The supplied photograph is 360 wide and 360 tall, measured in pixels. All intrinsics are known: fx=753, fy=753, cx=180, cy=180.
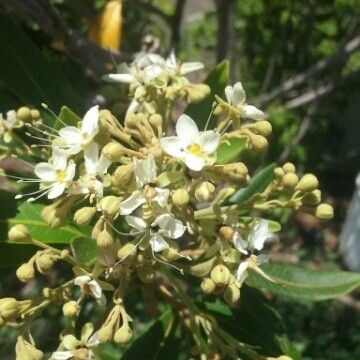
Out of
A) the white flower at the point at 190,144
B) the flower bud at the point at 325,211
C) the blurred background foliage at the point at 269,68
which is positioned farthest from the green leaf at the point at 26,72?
the flower bud at the point at 325,211

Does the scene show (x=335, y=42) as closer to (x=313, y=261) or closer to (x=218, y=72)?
(x=313, y=261)

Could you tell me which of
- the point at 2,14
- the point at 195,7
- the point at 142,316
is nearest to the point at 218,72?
the point at 2,14

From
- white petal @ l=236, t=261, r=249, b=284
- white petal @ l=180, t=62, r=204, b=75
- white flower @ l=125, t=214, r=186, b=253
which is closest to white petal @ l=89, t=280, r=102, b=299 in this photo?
white flower @ l=125, t=214, r=186, b=253

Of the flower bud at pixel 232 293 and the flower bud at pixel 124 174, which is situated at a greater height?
the flower bud at pixel 124 174

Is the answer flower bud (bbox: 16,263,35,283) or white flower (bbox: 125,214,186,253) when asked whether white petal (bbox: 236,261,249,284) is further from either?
flower bud (bbox: 16,263,35,283)

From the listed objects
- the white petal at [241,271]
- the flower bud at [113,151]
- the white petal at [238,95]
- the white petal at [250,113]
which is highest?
the white petal at [238,95]

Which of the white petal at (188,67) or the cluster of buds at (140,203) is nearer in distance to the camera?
the cluster of buds at (140,203)

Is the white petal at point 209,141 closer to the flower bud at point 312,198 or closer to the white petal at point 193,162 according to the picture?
the white petal at point 193,162
